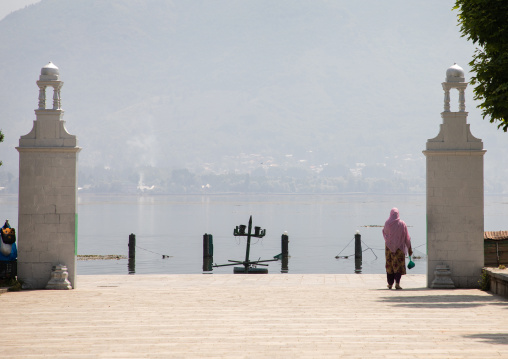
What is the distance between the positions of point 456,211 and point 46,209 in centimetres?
848

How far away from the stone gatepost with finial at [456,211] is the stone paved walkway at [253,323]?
0.89m

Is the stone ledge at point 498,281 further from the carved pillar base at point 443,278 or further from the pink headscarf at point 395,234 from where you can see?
the pink headscarf at point 395,234

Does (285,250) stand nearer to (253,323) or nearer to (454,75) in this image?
(454,75)

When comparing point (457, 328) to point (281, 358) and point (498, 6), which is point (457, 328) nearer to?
point (281, 358)

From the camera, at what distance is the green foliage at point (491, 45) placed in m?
13.2

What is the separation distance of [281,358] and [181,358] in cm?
103

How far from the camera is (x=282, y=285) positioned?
1675 centimetres

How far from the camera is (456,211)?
1614 cm

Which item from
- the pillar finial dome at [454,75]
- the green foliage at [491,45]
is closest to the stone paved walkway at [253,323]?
the green foliage at [491,45]

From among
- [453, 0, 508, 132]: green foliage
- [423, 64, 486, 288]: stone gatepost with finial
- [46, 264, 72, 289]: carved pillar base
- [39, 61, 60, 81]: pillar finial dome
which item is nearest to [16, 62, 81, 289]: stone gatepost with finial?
[46, 264, 72, 289]: carved pillar base

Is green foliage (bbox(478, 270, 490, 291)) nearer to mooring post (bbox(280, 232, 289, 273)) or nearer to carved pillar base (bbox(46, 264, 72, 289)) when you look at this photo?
carved pillar base (bbox(46, 264, 72, 289))

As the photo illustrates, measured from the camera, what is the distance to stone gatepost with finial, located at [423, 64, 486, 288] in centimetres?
1606

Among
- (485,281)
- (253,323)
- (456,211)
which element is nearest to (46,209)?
(253,323)

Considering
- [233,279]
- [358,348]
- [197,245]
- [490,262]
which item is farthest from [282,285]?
[197,245]
